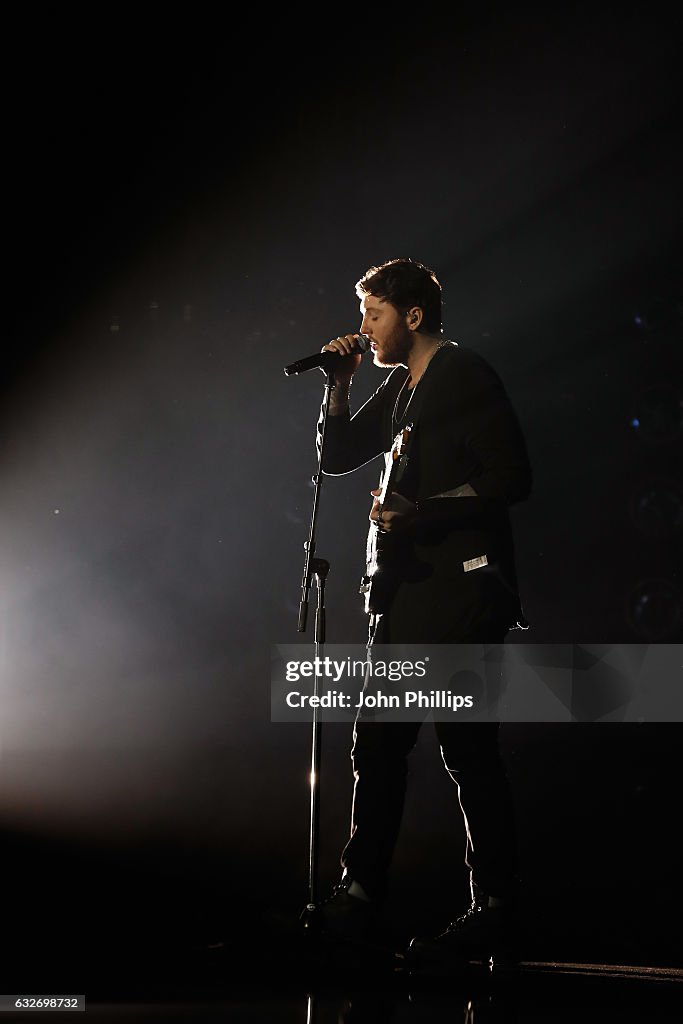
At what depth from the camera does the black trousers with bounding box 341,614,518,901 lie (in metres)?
1.99

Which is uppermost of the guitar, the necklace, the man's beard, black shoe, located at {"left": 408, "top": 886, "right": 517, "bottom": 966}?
the man's beard

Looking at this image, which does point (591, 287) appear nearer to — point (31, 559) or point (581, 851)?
point (581, 851)

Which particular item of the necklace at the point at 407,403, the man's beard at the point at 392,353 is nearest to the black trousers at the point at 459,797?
the necklace at the point at 407,403

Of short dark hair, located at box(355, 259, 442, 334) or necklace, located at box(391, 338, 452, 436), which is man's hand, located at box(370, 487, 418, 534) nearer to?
necklace, located at box(391, 338, 452, 436)

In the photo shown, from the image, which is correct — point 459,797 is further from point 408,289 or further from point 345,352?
point 408,289

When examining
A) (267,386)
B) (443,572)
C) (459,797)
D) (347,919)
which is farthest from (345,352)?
(347,919)

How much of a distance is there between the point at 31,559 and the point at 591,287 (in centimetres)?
206

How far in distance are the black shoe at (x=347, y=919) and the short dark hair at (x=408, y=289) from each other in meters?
1.37

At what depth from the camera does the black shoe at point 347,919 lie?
1.99 metres

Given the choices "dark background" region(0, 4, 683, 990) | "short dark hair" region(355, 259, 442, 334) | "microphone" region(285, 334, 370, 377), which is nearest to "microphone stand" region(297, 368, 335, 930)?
"microphone" region(285, 334, 370, 377)

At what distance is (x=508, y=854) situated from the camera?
1.99 meters

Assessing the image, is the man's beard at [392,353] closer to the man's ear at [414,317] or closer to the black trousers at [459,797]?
the man's ear at [414,317]

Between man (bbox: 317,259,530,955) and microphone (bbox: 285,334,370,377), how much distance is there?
1 cm

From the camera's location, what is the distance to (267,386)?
3172 mm
